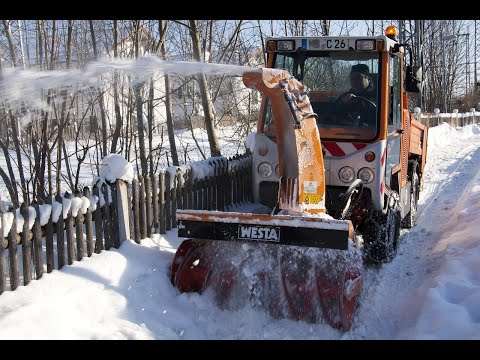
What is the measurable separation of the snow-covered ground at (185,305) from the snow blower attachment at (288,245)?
0.50 feet

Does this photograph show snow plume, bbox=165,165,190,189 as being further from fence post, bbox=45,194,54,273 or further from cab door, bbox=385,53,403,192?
cab door, bbox=385,53,403,192

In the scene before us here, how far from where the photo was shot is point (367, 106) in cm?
548

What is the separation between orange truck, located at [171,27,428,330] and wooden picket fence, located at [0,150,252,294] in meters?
0.90

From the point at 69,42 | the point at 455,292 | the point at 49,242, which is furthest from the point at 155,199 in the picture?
the point at 69,42

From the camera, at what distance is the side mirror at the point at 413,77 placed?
5957mm

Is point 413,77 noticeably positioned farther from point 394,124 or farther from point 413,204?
point 413,204

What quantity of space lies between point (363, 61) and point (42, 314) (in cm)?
411

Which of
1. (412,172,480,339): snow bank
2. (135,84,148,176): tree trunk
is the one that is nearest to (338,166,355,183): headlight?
(412,172,480,339): snow bank

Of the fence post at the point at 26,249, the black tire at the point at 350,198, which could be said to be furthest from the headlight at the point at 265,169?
the fence post at the point at 26,249

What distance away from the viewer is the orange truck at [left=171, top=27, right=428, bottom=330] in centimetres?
423

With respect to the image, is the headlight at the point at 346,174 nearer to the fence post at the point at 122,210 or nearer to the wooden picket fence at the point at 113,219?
the wooden picket fence at the point at 113,219

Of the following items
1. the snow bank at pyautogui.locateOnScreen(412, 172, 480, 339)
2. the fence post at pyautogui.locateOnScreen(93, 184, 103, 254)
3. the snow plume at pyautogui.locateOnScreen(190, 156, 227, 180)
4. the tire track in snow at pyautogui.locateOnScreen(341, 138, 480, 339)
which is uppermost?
the snow plume at pyautogui.locateOnScreen(190, 156, 227, 180)
